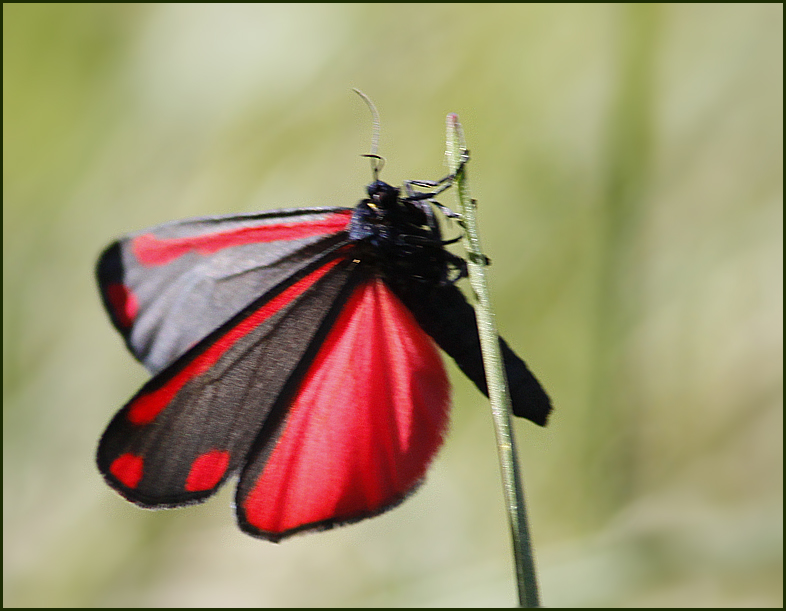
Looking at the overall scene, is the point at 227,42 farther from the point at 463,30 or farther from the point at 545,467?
the point at 545,467

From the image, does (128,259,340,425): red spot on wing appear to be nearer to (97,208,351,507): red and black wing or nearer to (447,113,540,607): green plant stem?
(97,208,351,507): red and black wing

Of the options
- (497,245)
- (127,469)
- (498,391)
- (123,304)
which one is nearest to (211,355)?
(127,469)

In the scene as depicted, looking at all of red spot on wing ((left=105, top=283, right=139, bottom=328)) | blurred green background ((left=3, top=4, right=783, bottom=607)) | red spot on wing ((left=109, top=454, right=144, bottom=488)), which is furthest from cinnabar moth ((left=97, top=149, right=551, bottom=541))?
blurred green background ((left=3, top=4, right=783, bottom=607))

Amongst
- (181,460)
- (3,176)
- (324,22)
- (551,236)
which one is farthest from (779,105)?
(3,176)

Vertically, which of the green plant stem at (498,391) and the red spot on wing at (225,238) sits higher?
the red spot on wing at (225,238)

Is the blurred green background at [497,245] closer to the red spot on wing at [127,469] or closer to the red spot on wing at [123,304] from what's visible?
the red spot on wing at [123,304]

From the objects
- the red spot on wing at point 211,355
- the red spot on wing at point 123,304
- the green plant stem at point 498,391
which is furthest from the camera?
the red spot on wing at point 123,304

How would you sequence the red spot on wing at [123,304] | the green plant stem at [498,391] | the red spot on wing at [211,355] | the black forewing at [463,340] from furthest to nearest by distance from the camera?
1. the red spot on wing at [123,304]
2. the red spot on wing at [211,355]
3. the black forewing at [463,340]
4. the green plant stem at [498,391]

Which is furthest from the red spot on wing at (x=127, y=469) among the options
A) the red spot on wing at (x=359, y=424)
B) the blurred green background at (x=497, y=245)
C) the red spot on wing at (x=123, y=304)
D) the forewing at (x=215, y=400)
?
the blurred green background at (x=497, y=245)
